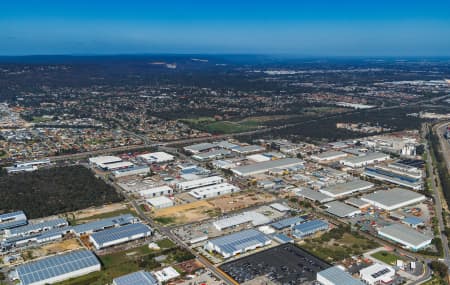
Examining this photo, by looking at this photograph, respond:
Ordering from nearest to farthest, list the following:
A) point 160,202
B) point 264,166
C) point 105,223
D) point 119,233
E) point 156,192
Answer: point 119,233 < point 105,223 < point 160,202 < point 156,192 < point 264,166

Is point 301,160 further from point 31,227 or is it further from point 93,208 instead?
point 31,227

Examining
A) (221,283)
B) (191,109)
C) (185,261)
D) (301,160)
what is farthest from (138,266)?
(191,109)

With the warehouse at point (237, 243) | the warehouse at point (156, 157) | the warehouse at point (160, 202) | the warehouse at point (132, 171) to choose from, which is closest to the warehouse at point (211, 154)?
the warehouse at point (156, 157)

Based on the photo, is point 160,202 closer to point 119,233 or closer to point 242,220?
point 119,233

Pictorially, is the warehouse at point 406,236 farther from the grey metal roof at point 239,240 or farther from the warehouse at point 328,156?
the warehouse at point 328,156

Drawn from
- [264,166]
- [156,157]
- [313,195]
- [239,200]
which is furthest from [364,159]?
[156,157]
